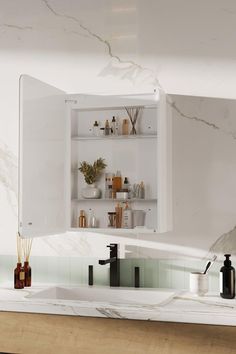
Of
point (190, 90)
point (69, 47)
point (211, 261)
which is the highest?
point (69, 47)

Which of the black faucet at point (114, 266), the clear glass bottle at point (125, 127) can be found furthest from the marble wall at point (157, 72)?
the clear glass bottle at point (125, 127)

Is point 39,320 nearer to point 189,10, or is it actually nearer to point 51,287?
point 51,287

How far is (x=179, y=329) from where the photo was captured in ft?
8.70

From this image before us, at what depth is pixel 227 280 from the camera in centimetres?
296

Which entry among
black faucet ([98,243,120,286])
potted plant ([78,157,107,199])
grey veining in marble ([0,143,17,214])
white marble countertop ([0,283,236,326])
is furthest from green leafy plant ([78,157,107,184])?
white marble countertop ([0,283,236,326])

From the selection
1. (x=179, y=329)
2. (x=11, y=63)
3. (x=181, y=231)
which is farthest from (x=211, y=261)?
(x=11, y=63)

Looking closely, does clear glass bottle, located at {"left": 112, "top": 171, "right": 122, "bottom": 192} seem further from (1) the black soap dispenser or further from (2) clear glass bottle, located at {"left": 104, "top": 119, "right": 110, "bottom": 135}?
(1) the black soap dispenser

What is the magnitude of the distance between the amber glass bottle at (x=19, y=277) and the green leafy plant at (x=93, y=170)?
569 millimetres

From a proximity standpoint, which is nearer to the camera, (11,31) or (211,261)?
(211,261)

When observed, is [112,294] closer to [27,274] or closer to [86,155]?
[27,274]

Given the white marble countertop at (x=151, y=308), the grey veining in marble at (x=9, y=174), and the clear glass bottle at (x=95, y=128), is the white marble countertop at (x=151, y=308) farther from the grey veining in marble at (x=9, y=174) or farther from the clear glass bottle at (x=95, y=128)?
the clear glass bottle at (x=95, y=128)

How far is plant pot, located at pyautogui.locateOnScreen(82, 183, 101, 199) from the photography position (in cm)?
323

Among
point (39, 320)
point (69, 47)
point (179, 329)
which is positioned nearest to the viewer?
point (179, 329)

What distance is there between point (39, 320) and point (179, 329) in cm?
64
